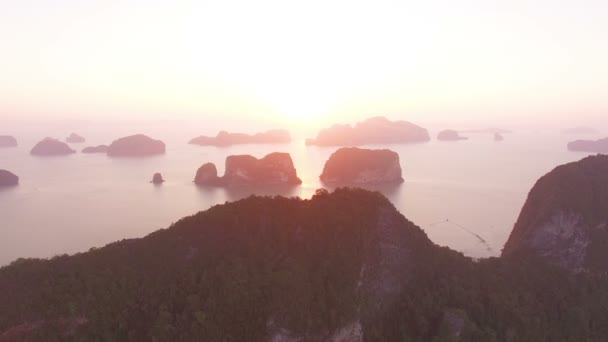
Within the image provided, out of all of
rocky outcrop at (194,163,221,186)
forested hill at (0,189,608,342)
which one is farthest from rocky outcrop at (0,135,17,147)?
forested hill at (0,189,608,342)

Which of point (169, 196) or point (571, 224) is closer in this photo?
point (571, 224)

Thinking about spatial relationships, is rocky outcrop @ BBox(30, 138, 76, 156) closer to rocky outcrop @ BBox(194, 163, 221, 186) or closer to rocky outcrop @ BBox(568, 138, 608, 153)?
rocky outcrop @ BBox(194, 163, 221, 186)

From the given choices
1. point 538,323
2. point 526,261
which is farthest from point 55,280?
point 526,261

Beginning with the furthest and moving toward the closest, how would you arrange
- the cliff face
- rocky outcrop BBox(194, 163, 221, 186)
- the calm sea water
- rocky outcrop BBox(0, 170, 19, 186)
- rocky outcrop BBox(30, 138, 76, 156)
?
1. rocky outcrop BBox(30, 138, 76, 156)
2. rocky outcrop BBox(194, 163, 221, 186)
3. rocky outcrop BBox(0, 170, 19, 186)
4. the calm sea water
5. the cliff face

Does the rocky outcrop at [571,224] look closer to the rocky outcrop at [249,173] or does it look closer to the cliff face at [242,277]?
the cliff face at [242,277]

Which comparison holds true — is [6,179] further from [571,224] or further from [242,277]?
[571,224]

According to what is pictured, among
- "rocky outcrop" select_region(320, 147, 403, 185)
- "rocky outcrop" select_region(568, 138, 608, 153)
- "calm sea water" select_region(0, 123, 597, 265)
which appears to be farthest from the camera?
"rocky outcrop" select_region(568, 138, 608, 153)

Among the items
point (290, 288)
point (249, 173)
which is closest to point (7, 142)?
point (249, 173)
